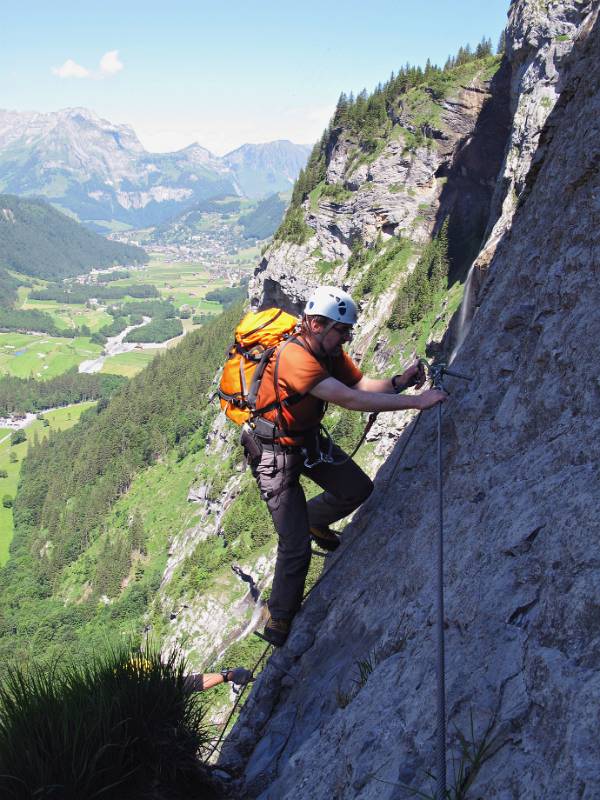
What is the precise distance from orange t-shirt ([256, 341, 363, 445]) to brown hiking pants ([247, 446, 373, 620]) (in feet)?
1.32

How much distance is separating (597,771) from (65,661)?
3.89m

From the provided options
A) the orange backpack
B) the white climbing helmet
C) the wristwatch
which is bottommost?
the wristwatch

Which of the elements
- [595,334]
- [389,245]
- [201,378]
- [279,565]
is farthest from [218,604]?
[201,378]

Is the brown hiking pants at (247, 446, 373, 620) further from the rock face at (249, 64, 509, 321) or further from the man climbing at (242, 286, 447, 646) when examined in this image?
the rock face at (249, 64, 509, 321)

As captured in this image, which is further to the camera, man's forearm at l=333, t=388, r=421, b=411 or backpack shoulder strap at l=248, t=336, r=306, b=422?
backpack shoulder strap at l=248, t=336, r=306, b=422

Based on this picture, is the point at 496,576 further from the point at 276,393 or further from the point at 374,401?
the point at 276,393

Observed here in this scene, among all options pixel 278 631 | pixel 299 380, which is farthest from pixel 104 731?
pixel 299 380

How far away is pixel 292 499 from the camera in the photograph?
6.74 metres

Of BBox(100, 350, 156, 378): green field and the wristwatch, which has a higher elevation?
the wristwatch

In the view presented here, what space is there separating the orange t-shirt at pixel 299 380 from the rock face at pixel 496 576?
1258 mm

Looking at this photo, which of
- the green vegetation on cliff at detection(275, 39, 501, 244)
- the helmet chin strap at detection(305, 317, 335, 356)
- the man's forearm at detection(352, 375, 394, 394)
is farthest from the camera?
the green vegetation on cliff at detection(275, 39, 501, 244)

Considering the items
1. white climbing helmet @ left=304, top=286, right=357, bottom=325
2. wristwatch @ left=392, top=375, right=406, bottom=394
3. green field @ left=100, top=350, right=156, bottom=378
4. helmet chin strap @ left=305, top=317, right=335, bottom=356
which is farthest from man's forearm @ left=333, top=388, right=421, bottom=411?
green field @ left=100, top=350, right=156, bottom=378

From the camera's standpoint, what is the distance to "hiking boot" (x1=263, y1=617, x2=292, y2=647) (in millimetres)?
6906

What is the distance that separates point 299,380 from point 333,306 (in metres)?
0.83
